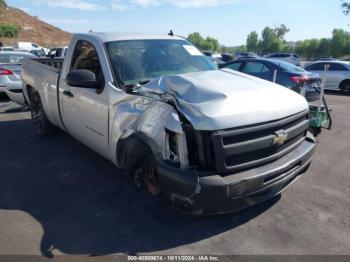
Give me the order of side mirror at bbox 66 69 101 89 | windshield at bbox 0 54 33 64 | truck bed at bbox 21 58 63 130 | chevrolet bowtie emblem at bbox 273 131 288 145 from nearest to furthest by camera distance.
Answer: chevrolet bowtie emblem at bbox 273 131 288 145 < side mirror at bbox 66 69 101 89 < truck bed at bbox 21 58 63 130 < windshield at bbox 0 54 33 64

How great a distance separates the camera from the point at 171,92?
3.28 metres

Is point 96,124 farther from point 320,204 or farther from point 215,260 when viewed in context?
point 320,204

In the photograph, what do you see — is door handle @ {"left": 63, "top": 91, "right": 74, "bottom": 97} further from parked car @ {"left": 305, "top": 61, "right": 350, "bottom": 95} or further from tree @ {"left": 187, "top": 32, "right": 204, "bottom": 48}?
tree @ {"left": 187, "top": 32, "right": 204, "bottom": 48}

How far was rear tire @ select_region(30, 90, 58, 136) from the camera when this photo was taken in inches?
254

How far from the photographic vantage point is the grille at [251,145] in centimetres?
296

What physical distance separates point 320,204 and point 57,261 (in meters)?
2.93

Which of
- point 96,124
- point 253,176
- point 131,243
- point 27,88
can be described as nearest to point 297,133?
point 253,176

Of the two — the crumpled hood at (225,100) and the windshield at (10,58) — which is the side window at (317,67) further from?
the crumpled hood at (225,100)

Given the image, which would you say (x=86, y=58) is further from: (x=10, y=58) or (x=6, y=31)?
(x=6, y=31)

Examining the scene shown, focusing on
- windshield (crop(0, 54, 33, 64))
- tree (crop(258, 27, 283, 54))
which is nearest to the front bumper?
windshield (crop(0, 54, 33, 64))

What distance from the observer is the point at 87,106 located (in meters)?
4.45

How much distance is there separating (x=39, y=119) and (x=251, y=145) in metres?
4.90

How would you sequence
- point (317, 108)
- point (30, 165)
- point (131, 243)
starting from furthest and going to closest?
point (317, 108), point (30, 165), point (131, 243)

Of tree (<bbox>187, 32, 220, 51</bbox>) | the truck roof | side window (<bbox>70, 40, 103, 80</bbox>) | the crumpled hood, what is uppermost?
the truck roof
